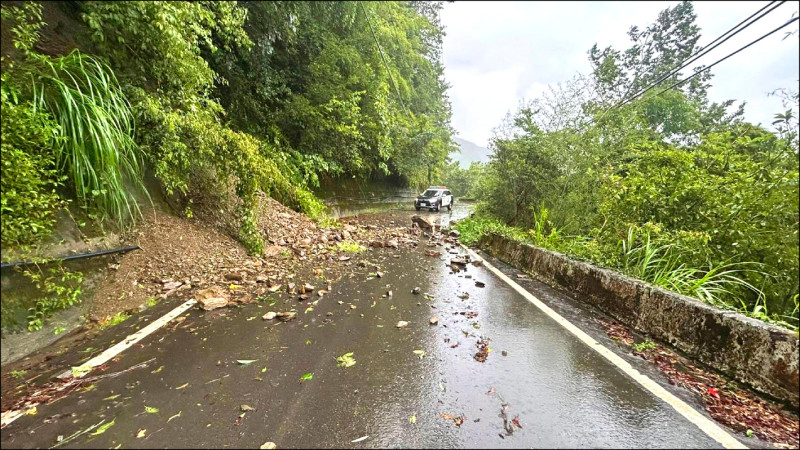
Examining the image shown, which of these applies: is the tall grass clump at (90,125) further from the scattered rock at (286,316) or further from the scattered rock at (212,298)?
the scattered rock at (286,316)

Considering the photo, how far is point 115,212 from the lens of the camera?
3689 millimetres

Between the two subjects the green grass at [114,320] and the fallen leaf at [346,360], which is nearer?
the fallen leaf at [346,360]

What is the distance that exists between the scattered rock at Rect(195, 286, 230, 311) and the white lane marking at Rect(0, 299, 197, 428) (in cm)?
12

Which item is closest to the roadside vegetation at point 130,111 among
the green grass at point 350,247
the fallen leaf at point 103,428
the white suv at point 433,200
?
the fallen leaf at point 103,428

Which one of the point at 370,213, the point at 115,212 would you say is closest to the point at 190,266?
the point at 115,212

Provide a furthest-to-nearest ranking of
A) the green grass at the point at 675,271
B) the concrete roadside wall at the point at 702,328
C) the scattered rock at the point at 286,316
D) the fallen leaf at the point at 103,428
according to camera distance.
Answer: the scattered rock at the point at 286,316
the green grass at the point at 675,271
the concrete roadside wall at the point at 702,328
the fallen leaf at the point at 103,428

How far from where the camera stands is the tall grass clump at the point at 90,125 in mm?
2945

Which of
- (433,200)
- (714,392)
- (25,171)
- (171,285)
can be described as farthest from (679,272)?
(433,200)

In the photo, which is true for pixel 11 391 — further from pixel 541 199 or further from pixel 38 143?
pixel 541 199

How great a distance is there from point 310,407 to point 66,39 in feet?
16.4

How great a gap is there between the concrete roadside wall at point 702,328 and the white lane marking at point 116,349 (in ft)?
16.1

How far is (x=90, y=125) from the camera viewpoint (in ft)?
10.1

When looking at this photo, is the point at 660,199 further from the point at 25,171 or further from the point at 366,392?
the point at 25,171

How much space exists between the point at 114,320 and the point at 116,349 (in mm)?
668
